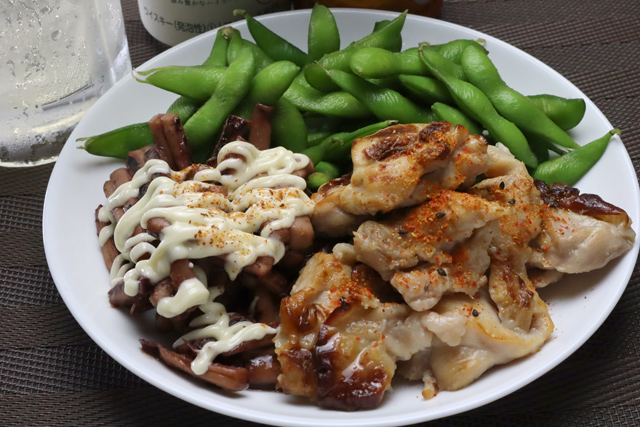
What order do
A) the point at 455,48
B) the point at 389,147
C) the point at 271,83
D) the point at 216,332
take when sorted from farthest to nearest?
1. the point at 455,48
2. the point at 271,83
3. the point at 389,147
4. the point at 216,332

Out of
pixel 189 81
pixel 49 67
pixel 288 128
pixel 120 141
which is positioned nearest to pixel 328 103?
pixel 288 128

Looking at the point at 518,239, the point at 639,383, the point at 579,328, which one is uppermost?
the point at 518,239

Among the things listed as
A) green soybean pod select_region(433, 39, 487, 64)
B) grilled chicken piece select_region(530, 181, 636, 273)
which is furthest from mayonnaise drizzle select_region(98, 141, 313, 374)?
green soybean pod select_region(433, 39, 487, 64)

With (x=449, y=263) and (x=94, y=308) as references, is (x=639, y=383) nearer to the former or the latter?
(x=449, y=263)

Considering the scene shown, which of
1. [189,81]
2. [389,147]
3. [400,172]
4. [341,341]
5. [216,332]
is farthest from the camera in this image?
[189,81]

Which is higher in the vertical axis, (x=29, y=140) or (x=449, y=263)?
(x=449, y=263)

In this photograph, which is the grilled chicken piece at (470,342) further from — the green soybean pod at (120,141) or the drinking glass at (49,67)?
the drinking glass at (49,67)

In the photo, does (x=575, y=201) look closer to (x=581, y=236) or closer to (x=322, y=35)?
(x=581, y=236)

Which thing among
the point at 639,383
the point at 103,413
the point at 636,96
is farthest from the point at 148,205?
the point at 636,96
